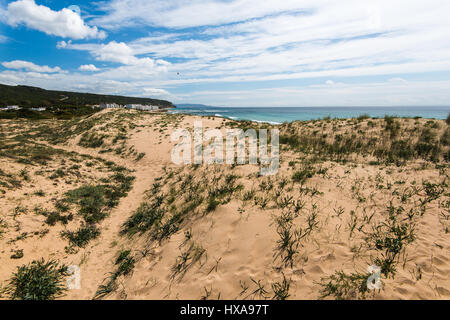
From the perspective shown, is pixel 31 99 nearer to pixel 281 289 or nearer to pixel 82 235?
pixel 82 235

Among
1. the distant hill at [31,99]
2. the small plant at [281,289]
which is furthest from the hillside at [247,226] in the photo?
the distant hill at [31,99]

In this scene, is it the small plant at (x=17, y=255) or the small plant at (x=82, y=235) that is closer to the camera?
Result: the small plant at (x=17, y=255)

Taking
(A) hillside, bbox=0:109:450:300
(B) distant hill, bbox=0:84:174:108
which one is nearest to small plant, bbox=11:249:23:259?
(A) hillside, bbox=0:109:450:300

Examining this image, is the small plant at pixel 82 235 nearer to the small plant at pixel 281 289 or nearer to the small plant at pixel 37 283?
the small plant at pixel 37 283

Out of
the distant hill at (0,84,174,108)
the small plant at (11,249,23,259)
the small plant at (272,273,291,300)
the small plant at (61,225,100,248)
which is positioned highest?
the distant hill at (0,84,174,108)

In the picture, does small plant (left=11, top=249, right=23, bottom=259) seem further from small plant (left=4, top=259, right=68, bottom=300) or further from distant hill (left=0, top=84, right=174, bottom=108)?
distant hill (left=0, top=84, right=174, bottom=108)

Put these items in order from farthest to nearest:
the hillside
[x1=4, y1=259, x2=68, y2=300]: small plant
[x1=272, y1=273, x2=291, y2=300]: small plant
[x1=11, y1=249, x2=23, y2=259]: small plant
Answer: [x1=11, y1=249, x2=23, y2=259]: small plant, [x1=4, y1=259, x2=68, y2=300]: small plant, the hillside, [x1=272, y1=273, x2=291, y2=300]: small plant

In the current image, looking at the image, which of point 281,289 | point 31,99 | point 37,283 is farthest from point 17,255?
point 31,99
